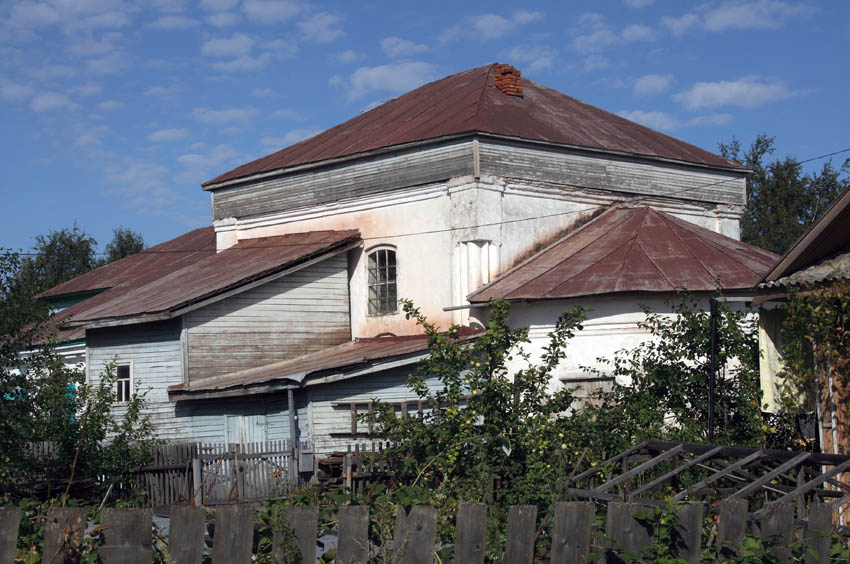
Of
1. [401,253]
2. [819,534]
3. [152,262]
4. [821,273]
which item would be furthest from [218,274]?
[819,534]

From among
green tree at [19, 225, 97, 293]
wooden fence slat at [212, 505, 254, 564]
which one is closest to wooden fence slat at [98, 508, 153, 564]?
wooden fence slat at [212, 505, 254, 564]

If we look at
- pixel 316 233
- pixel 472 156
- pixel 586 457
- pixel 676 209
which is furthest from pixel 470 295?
pixel 586 457

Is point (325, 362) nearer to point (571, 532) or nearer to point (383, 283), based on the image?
point (383, 283)

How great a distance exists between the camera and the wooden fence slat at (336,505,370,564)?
508 centimetres

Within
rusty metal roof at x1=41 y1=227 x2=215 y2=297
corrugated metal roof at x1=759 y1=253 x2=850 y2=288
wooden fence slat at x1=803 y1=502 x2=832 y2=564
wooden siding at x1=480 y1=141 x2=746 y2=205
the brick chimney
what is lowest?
wooden fence slat at x1=803 y1=502 x2=832 y2=564

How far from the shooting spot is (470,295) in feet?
73.5

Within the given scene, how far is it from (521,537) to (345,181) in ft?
68.1

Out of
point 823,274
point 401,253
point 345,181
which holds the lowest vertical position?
point 823,274

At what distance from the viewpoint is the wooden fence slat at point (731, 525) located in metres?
5.53

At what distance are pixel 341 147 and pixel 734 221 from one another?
1104 cm

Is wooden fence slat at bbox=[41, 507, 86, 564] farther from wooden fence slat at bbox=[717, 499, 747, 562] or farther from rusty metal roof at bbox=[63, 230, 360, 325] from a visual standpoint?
rusty metal roof at bbox=[63, 230, 360, 325]

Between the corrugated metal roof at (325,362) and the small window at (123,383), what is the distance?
3.78ft

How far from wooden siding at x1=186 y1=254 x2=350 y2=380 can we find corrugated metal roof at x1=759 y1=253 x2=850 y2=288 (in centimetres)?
1350

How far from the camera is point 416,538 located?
200 inches
